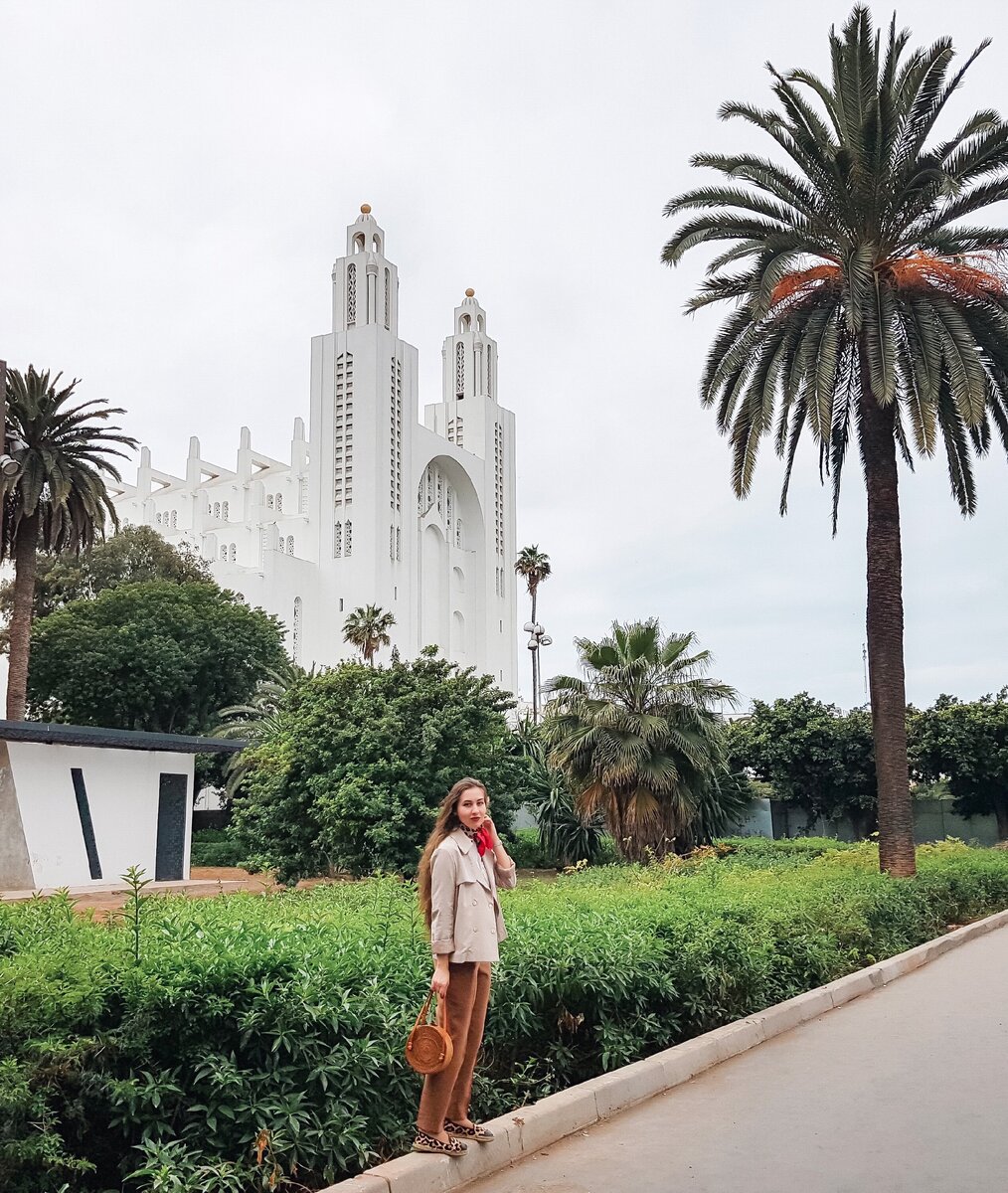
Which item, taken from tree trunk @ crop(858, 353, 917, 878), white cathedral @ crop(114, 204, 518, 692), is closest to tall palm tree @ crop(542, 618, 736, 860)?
tree trunk @ crop(858, 353, 917, 878)

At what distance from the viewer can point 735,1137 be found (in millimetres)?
5777

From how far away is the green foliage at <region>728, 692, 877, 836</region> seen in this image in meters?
34.8

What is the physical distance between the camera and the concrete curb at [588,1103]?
4.85m

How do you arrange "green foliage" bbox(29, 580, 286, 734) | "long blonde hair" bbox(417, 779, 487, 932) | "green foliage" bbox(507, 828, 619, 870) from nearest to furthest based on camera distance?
"long blonde hair" bbox(417, 779, 487, 932) < "green foliage" bbox(507, 828, 619, 870) < "green foliage" bbox(29, 580, 286, 734)

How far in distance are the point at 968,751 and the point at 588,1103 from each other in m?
30.4

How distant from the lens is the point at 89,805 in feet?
88.0

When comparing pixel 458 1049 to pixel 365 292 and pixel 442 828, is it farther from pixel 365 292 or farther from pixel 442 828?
pixel 365 292

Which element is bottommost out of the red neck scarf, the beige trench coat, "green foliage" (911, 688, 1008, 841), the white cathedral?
the beige trench coat

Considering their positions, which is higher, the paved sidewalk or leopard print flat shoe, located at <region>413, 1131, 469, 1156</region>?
leopard print flat shoe, located at <region>413, 1131, 469, 1156</region>

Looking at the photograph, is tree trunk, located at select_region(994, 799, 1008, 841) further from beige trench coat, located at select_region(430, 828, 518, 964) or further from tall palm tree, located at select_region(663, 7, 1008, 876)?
beige trench coat, located at select_region(430, 828, 518, 964)

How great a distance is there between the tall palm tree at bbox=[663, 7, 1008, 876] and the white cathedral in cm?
5901

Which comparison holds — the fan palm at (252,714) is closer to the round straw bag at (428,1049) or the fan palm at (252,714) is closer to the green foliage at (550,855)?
the green foliage at (550,855)

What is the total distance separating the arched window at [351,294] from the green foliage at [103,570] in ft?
97.7

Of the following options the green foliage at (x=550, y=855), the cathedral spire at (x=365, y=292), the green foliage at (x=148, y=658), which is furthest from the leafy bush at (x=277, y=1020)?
the cathedral spire at (x=365, y=292)
